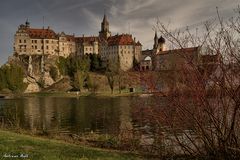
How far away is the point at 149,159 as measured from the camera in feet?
A: 37.8

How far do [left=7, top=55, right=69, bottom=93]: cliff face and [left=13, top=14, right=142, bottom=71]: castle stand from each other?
1.97m

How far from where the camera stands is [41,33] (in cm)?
12406

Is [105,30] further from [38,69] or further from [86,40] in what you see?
[38,69]

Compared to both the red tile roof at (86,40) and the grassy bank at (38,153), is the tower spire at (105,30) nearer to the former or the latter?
the red tile roof at (86,40)

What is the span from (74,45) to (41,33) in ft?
47.9

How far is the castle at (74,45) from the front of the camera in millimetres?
120312

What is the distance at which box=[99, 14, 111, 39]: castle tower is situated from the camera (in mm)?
136250

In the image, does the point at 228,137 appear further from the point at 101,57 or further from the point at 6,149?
the point at 101,57

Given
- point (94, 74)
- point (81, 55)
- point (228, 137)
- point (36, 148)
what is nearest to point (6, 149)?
point (36, 148)

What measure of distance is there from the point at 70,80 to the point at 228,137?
11198 cm

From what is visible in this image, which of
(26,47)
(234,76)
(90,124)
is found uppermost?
(26,47)

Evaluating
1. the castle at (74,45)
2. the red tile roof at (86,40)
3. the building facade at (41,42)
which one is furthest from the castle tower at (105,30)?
the building facade at (41,42)

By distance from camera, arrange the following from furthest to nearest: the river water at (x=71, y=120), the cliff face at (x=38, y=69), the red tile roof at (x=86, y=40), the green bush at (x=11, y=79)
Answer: the red tile roof at (x=86, y=40) < the cliff face at (x=38, y=69) < the green bush at (x=11, y=79) < the river water at (x=71, y=120)

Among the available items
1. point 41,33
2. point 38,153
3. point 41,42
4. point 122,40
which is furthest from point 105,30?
point 38,153
